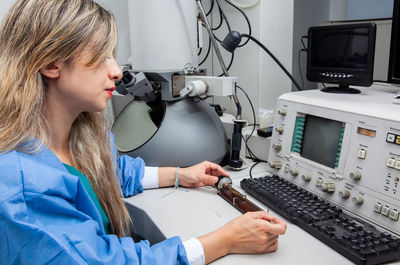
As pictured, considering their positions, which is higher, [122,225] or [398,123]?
[398,123]

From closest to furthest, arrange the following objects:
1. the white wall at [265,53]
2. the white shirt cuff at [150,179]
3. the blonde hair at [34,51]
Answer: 1. the blonde hair at [34,51]
2. the white shirt cuff at [150,179]
3. the white wall at [265,53]

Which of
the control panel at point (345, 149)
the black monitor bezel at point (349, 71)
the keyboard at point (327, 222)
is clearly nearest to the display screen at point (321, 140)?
the control panel at point (345, 149)

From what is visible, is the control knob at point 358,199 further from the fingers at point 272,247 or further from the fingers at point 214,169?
the fingers at point 214,169

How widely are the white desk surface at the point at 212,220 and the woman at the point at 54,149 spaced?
36 mm

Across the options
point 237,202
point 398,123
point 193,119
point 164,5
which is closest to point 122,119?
point 193,119

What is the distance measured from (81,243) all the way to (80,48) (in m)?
0.41

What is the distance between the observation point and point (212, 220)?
0.95m

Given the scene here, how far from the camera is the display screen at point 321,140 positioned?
97 cm

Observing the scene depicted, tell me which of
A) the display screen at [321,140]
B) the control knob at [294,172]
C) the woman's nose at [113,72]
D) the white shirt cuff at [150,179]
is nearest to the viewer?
the woman's nose at [113,72]

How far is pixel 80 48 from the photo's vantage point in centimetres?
76

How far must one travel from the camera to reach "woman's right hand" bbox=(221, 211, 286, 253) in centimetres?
A: 78

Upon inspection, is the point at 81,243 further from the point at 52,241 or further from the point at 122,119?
the point at 122,119

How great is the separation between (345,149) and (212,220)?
0.41 metres

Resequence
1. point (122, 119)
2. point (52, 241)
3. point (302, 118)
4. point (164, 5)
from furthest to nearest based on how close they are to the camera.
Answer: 1. point (122, 119)
2. point (164, 5)
3. point (302, 118)
4. point (52, 241)
